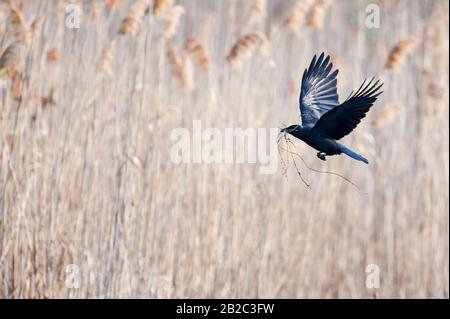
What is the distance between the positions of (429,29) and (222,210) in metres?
2.00

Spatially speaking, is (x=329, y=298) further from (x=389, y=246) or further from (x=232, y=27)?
(x=232, y=27)

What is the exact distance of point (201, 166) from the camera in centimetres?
440

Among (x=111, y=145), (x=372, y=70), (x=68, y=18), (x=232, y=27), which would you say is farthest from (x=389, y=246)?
(x=68, y=18)

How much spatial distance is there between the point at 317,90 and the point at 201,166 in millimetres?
1936

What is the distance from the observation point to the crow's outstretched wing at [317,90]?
93.8 inches

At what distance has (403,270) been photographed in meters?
5.03

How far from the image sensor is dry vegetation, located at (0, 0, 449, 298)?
12.4ft

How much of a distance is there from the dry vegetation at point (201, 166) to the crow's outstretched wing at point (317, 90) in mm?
1419

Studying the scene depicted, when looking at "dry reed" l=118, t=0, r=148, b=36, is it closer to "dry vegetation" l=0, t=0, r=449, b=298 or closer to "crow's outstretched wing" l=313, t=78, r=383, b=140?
"dry vegetation" l=0, t=0, r=449, b=298

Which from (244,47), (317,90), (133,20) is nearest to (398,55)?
(244,47)

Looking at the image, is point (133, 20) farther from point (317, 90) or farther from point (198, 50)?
point (317, 90)

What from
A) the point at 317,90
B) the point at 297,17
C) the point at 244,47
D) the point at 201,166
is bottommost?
the point at 201,166

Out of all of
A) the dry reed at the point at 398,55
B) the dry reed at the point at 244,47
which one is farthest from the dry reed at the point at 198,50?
the dry reed at the point at 398,55

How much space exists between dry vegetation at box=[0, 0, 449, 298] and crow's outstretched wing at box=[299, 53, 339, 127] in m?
1.42
